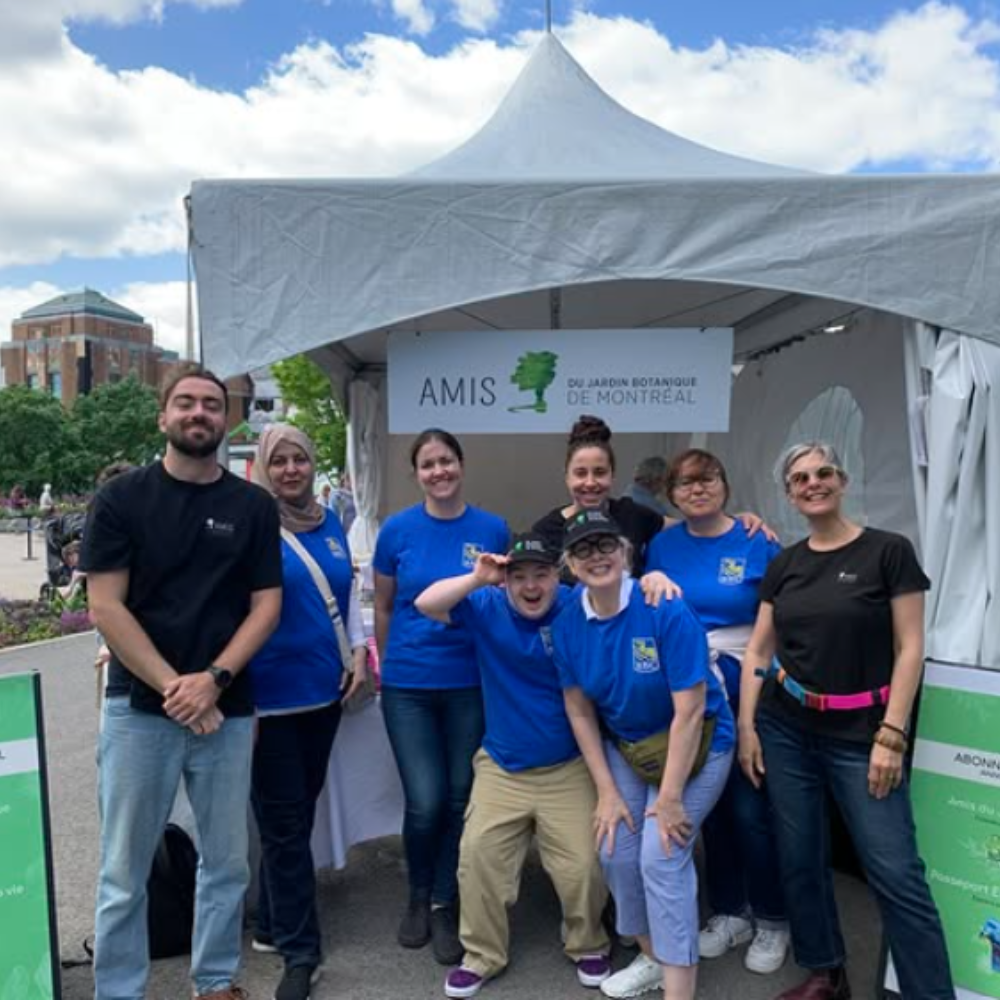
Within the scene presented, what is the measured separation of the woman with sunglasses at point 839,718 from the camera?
2381 millimetres

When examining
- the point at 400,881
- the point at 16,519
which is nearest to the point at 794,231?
the point at 400,881

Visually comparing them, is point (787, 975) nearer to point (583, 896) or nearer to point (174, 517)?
point (583, 896)

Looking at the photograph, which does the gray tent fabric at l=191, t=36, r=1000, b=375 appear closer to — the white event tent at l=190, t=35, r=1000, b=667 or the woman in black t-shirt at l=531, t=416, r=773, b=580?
the white event tent at l=190, t=35, r=1000, b=667

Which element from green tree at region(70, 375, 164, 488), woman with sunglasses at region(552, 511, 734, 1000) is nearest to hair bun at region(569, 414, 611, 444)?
woman with sunglasses at region(552, 511, 734, 1000)

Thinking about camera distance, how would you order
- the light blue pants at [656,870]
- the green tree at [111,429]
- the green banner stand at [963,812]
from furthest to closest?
the green tree at [111,429], the light blue pants at [656,870], the green banner stand at [963,812]

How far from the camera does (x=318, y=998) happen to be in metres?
2.78

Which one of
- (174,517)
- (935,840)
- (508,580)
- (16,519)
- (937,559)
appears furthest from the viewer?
(16,519)

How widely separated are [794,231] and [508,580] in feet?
5.34

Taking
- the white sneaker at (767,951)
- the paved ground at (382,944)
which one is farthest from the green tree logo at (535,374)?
the white sneaker at (767,951)

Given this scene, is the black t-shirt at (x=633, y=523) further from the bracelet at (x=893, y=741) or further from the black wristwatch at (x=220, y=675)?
the black wristwatch at (x=220, y=675)

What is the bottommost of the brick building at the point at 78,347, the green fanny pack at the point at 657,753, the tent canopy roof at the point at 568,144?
the green fanny pack at the point at 657,753

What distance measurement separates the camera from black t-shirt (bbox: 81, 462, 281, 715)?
→ 7.61 feet

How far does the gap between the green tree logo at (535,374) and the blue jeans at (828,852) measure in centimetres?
157

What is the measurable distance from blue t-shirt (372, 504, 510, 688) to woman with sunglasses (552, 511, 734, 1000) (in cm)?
42
